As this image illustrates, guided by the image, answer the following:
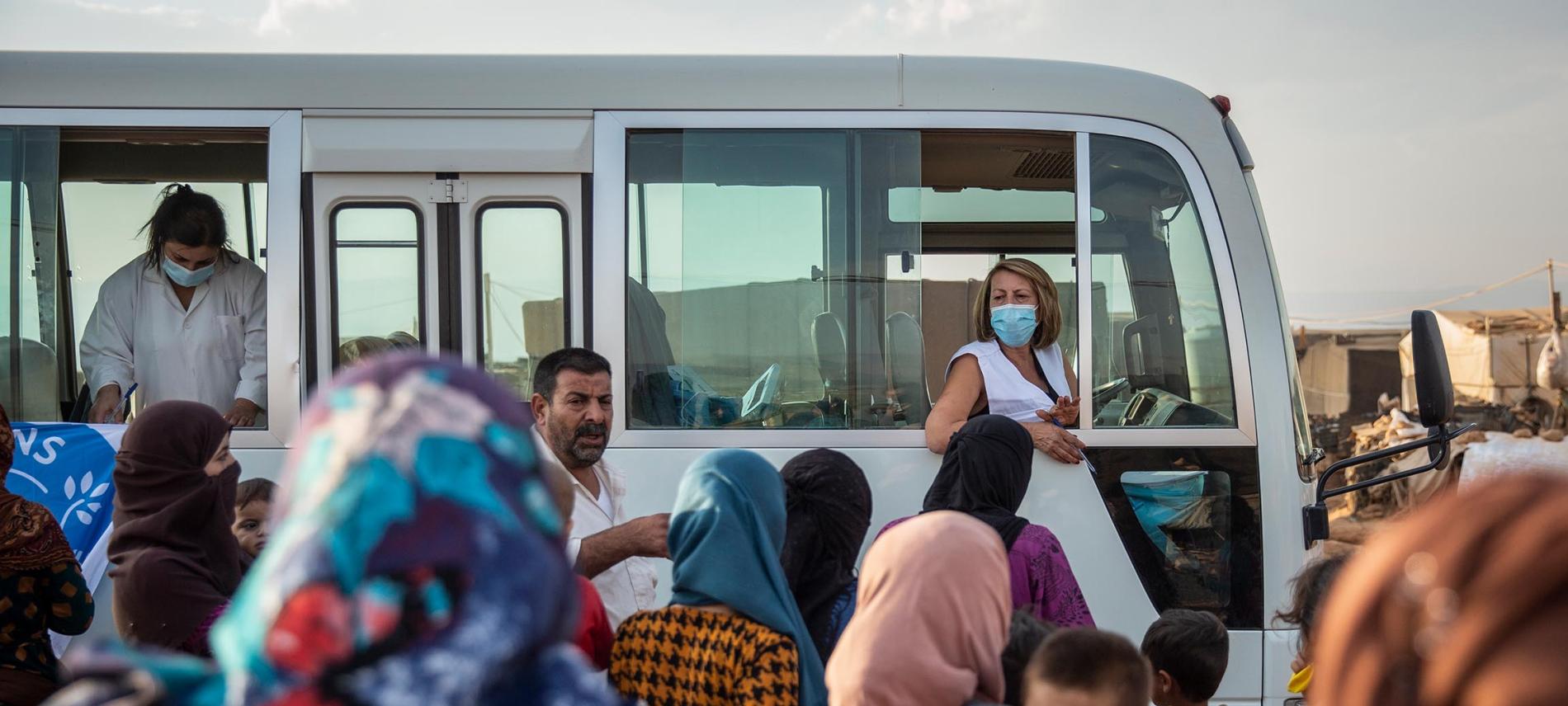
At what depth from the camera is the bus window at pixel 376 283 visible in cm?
433

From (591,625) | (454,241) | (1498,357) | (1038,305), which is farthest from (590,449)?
(1498,357)

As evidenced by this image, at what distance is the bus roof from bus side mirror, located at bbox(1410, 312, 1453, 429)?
1070 millimetres

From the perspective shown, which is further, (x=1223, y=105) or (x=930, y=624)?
(x=1223, y=105)

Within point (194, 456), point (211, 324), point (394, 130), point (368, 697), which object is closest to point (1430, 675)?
point (368, 697)

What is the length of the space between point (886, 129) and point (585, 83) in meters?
1.14

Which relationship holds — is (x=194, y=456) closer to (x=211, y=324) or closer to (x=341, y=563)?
(x=211, y=324)

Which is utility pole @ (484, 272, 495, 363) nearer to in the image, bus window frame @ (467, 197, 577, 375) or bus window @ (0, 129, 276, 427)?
bus window frame @ (467, 197, 577, 375)

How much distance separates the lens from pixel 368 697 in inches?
44.8

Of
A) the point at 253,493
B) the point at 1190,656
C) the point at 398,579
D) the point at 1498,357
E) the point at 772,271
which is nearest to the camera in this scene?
the point at 398,579

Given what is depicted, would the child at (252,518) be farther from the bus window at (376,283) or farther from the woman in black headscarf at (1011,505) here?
the woman in black headscarf at (1011,505)

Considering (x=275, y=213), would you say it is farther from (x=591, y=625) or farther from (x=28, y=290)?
(x=591, y=625)

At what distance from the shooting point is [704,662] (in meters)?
2.46

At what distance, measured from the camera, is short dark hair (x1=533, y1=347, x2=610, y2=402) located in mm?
3900

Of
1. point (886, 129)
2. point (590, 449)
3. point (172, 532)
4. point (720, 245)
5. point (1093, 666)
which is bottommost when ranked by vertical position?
point (1093, 666)
